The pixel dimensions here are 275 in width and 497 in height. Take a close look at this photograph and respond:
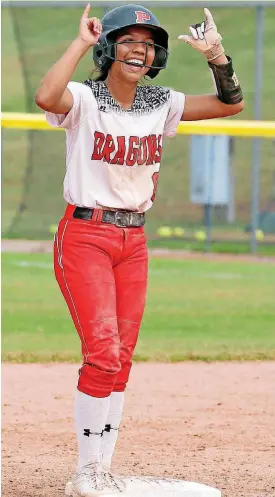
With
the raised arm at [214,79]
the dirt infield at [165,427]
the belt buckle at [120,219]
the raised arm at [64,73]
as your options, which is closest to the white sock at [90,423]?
the dirt infield at [165,427]

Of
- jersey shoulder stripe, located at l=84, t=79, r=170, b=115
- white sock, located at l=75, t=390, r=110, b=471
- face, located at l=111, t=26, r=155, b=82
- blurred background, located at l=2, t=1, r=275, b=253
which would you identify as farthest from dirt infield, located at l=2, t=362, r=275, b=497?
blurred background, located at l=2, t=1, r=275, b=253

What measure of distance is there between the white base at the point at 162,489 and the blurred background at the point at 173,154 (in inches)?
403

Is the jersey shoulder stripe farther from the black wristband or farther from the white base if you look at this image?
the white base

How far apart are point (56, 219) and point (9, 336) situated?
26.4ft

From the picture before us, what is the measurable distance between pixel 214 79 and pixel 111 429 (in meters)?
1.40

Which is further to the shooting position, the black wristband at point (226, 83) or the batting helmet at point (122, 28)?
the black wristband at point (226, 83)

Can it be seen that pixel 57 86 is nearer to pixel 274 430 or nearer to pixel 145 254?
pixel 145 254

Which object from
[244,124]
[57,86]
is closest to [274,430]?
[57,86]

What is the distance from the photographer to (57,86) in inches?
154

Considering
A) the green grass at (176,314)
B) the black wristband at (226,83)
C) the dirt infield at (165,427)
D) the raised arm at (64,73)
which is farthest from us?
the green grass at (176,314)

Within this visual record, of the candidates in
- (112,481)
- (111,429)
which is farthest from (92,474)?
(111,429)

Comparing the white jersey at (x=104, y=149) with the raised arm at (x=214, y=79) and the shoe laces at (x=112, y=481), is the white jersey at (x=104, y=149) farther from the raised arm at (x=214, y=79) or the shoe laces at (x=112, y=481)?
the shoe laces at (x=112, y=481)

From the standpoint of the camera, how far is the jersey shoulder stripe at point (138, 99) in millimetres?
4125

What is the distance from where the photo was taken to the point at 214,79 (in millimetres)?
4332
